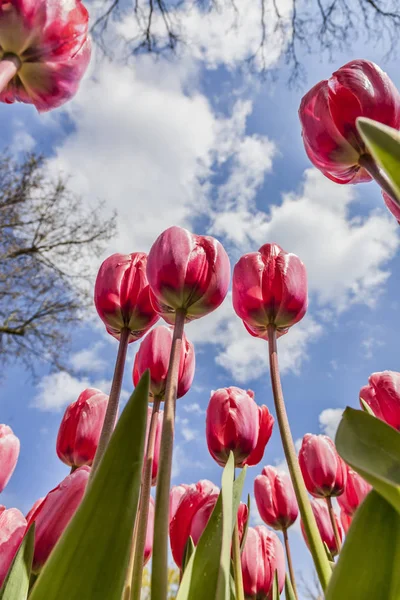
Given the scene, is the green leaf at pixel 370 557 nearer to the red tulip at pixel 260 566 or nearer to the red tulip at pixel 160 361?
the red tulip at pixel 160 361

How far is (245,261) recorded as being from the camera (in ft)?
2.03

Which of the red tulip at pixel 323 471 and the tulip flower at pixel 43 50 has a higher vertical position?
the tulip flower at pixel 43 50

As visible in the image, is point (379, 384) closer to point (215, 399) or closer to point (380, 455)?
point (215, 399)

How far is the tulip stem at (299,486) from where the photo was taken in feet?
1.18

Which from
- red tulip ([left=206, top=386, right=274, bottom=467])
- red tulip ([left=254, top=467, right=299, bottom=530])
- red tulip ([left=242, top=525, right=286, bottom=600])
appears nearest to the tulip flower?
red tulip ([left=206, top=386, right=274, bottom=467])

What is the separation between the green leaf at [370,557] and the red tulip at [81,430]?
1.43 ft

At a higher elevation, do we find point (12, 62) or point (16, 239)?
point (16, 239)

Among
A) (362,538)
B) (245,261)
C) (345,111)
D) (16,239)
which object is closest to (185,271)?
(245,261)

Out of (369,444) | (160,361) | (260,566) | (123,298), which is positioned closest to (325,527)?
(260,566)

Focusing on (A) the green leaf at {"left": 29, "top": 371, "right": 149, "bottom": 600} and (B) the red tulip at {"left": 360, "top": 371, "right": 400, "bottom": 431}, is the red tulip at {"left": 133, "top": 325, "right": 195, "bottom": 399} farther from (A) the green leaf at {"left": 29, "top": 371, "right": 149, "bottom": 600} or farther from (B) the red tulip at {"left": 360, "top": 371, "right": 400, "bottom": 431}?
(A) the green leaf at {"left": 29, "top": 371, "right": 149, "bottom": 600}

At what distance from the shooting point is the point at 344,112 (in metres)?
0.47

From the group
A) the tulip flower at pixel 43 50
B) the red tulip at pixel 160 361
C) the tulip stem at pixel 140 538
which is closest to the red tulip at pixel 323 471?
the red tulip at pixel 160 361

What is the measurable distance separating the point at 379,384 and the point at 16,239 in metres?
5.08

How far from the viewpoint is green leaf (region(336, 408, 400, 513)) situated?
0.80 ft
